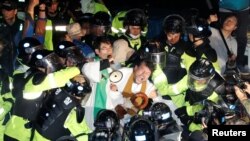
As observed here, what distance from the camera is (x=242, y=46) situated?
8062 millimetres

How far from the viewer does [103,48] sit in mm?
6387

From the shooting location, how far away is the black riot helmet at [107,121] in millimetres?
5461

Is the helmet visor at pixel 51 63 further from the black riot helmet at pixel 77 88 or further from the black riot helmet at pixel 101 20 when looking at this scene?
the black riot helmet at pixel 101 20

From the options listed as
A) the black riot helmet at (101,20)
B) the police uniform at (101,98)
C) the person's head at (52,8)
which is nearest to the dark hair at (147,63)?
the police uniform at (101,98)

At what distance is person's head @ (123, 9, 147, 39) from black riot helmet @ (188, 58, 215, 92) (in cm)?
143

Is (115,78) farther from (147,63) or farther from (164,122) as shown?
(164,122)

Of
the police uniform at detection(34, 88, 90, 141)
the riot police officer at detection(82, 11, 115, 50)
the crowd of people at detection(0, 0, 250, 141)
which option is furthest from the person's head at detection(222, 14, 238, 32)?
the police uniform at detection(34, 88, 90, 141)

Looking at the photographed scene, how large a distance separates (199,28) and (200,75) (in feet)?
4.33

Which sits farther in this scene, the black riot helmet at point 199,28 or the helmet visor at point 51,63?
the black riot helmet at point 199,28

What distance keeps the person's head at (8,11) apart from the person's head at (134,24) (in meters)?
1.90

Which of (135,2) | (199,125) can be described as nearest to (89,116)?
(199,125)

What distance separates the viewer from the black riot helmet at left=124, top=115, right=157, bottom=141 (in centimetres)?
517

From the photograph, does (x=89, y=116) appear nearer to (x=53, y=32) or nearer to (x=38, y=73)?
(x=38, y=73)

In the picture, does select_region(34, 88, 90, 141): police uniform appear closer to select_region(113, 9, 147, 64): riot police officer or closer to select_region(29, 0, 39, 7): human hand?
select_region(113, 9, 147, 64): riot police officer
